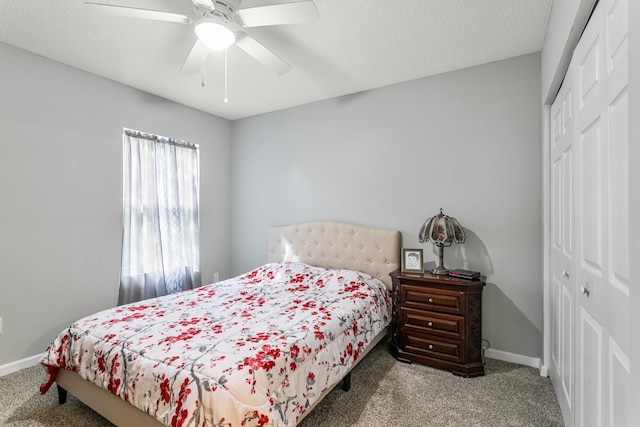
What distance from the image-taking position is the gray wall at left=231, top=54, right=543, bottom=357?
2537mm

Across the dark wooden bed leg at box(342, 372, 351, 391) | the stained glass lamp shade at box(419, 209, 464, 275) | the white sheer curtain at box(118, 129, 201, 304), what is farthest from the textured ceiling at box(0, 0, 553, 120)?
the dark wooden bed leg at box(342, 372, 351, 391)

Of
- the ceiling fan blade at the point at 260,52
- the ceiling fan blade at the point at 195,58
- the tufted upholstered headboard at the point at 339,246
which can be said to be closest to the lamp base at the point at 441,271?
the tufted upholstered headboard at the point at 339,246

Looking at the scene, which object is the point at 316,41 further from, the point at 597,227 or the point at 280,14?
the point at 597,227

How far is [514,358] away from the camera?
255cm

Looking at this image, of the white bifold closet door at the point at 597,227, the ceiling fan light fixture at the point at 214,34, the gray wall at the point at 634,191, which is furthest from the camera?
the ceiling fan light fixture at the point at 214,34

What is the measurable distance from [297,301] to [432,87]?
2352mm

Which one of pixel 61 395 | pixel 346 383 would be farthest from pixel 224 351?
pixel 61 395

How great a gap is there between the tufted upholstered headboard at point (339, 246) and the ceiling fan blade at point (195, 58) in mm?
1945

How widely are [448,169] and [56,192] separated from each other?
11.6 ft

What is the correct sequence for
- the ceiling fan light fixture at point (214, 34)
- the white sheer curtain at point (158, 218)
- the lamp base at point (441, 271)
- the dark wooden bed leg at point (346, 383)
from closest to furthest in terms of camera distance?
the ceiling fan light fixture at point (214, 34), the dark wooden bed leg at point (346, 383), the lamp base at point (441, 271), the white sheer curtain at point (158, 218)

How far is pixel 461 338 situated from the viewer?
2.35 meters

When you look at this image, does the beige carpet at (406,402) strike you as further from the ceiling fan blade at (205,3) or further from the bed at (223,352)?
the ceiling fan blade at (205,3)

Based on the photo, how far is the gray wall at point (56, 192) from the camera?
2.44 metres

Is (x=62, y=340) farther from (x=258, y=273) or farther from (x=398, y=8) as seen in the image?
(x=398, y=8)
